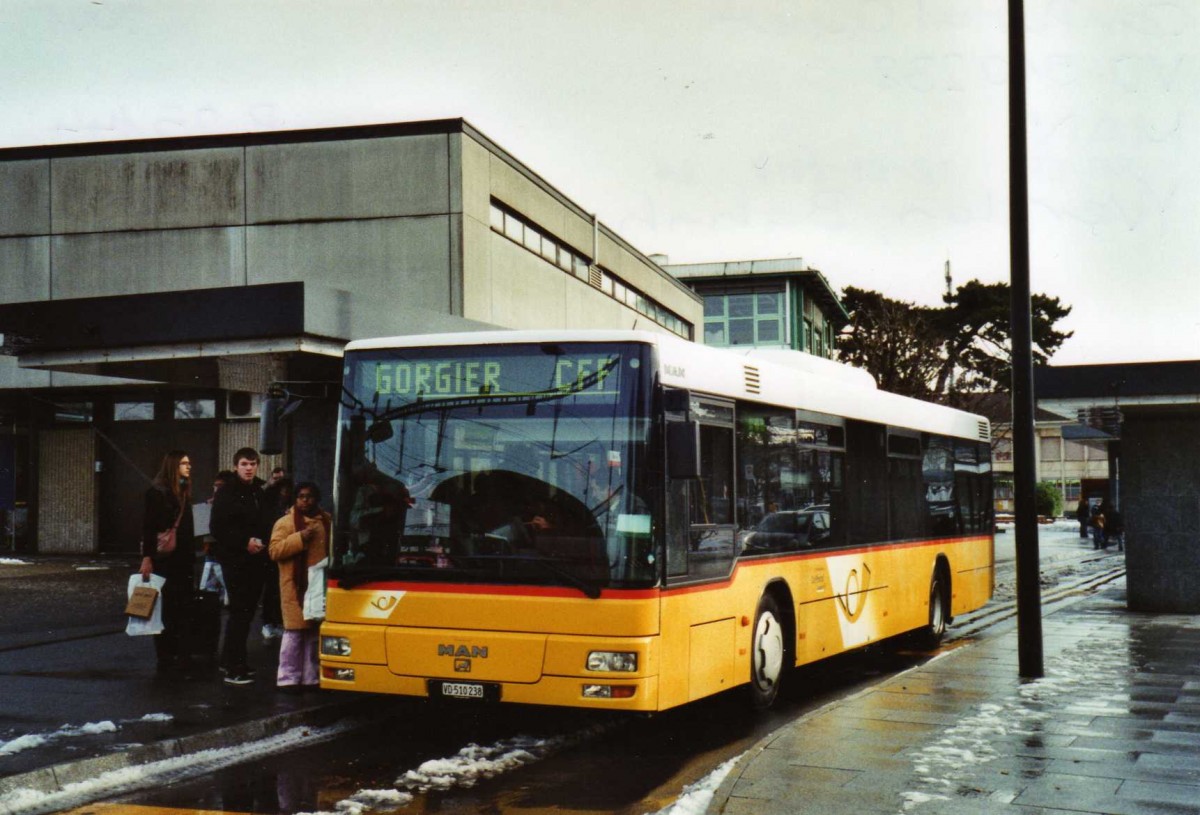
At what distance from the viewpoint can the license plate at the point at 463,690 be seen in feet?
26.6

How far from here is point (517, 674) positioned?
26.4 ft

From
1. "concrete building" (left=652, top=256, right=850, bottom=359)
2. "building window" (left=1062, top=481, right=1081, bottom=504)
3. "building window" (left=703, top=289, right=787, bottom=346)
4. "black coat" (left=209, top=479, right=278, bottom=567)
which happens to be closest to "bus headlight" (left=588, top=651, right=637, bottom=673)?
"black coat" (left=209, top=479, right=278, bottom=567)

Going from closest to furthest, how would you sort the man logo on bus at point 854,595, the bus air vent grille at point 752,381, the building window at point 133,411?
the bus air vent grille at point 752,381 → the man logo on bus at point 854,595 → the building window at point 133,411

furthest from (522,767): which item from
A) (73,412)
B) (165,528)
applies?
(73,412)

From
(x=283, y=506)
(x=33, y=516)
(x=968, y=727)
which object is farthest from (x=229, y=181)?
(x=968, y=727)

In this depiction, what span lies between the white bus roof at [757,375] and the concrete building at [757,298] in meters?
49.2

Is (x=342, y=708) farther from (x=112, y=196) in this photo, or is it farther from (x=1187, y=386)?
(x=112, y=196)

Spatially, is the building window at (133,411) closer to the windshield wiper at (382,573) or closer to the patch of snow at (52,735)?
the patch of snow at (52,735)

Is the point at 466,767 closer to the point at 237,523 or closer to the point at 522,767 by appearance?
the point at 522,767

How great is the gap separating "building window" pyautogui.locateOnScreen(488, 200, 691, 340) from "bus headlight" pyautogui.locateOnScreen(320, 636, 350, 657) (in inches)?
779

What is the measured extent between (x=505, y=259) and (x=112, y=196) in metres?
8.62

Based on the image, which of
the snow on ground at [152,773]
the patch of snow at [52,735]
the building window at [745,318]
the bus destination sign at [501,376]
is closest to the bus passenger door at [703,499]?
the bus destination sign at [501,376]

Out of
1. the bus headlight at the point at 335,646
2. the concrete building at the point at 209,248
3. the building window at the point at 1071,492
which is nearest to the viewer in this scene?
the bus headlight at the point at 335,646

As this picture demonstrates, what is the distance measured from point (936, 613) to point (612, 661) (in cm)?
784
